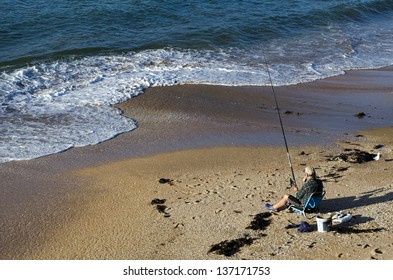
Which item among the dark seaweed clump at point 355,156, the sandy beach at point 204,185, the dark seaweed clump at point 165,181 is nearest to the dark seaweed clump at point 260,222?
the sandy beach at point 204,185

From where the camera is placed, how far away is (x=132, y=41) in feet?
62.2

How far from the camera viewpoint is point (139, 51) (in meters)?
18.0

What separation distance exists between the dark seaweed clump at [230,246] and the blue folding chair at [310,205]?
1.01 meters

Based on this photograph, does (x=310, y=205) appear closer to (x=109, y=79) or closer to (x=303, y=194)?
(x=303, y=194)

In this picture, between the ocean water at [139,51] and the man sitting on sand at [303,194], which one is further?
the ocean water at [139,51]

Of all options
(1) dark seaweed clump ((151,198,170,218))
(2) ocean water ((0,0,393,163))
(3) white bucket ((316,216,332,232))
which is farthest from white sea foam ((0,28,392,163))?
(3) white bucket ((316,216,332,232))

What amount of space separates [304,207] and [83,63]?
10.4 m

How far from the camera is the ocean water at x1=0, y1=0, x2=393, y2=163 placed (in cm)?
1247

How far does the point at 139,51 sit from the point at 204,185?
9.65m

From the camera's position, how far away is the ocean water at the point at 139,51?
12.5 m

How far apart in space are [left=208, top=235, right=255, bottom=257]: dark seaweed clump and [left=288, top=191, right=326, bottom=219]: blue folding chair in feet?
3.32

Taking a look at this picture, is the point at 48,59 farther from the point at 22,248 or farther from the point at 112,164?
the point at 22,248

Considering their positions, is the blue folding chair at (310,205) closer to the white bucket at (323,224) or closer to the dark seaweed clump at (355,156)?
the white bucket at (323,224)

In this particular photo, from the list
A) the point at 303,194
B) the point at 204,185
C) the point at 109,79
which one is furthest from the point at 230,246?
the point at 109,79
